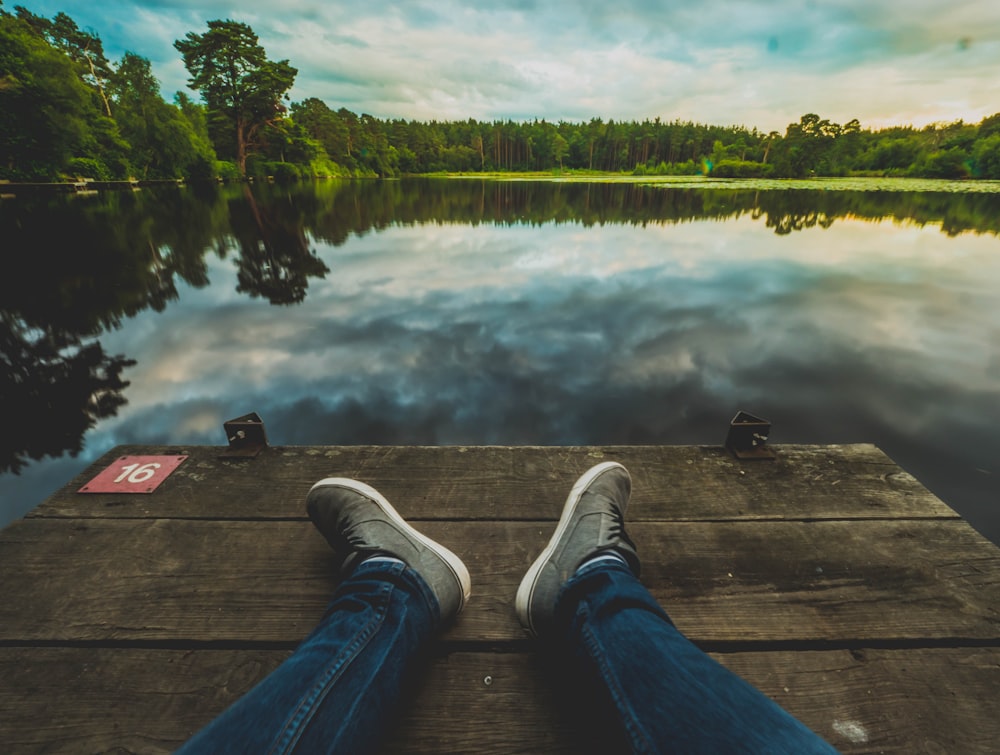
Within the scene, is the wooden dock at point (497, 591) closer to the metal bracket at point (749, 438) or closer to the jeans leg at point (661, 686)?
the metal bracket at point (749, 438)

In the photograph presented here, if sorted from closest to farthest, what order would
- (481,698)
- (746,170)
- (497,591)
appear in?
(481,698), (497,591), (746,170)

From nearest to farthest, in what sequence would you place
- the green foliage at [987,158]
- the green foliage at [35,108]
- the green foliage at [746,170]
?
the green foliage at [35,108] < the green foliage at [987,158] < the green foliage at [746,170]

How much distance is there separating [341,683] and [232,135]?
53.0 m

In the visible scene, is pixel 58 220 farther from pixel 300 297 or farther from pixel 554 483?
pixel 554 483

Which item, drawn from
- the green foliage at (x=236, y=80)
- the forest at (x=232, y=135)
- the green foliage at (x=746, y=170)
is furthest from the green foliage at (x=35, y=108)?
the green foliage at (x=746, y=170)

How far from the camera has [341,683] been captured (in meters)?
0.81

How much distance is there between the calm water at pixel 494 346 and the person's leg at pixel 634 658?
208 centimetres

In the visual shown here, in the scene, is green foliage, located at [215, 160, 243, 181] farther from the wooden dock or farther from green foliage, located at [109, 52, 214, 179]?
the wooden dock

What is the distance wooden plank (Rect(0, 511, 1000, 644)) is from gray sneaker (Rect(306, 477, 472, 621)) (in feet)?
0.29

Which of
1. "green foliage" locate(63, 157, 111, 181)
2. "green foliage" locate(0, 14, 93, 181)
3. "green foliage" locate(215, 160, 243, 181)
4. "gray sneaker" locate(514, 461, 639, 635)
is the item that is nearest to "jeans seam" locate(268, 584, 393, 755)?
"gray sneaker" locate(514, 461, 639, 635)

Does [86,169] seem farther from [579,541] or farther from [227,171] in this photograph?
[579,541]

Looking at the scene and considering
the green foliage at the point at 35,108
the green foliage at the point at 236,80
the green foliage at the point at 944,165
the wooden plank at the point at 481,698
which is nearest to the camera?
the wooden plank at the point at 481,698

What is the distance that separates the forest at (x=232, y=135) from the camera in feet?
74.8

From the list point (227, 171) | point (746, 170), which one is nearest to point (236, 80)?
point (227, 171)
